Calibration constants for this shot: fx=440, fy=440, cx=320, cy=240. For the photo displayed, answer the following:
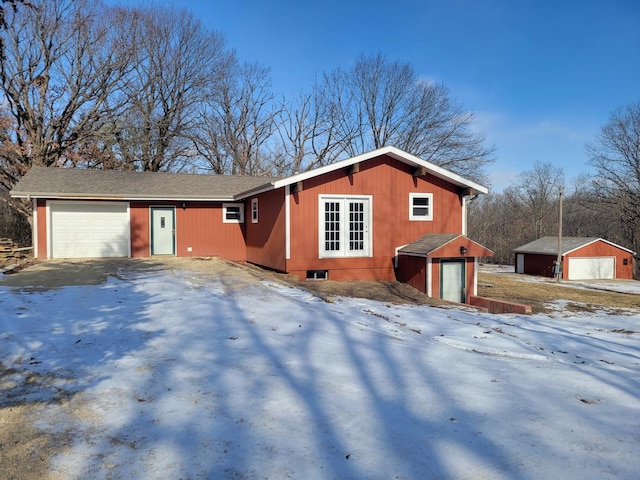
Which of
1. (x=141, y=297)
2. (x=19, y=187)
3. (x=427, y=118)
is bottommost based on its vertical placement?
(x=141, y=297)

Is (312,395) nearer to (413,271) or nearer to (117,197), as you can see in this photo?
(413,271)

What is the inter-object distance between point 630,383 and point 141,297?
22.1 feet

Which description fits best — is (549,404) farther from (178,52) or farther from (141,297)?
(178,52)

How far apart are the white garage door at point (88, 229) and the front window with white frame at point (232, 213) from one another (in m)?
3.31

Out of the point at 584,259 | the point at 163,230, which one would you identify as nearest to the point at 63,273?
the point at 163,230

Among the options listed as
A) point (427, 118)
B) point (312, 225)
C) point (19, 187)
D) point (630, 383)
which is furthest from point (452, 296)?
point (427, 118)

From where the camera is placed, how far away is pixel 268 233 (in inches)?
545

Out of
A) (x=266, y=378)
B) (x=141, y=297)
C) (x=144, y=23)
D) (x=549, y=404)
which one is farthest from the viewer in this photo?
(x=144, y=23)

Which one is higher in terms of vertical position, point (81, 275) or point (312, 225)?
point (312, 225)

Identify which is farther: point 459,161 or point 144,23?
point 459,161

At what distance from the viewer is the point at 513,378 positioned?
13.5 ft

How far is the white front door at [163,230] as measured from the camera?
15398mm

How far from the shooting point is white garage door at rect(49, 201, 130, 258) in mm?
14453

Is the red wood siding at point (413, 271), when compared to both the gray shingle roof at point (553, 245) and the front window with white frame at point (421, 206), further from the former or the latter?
the gray shingle roof at point (553, 245)
